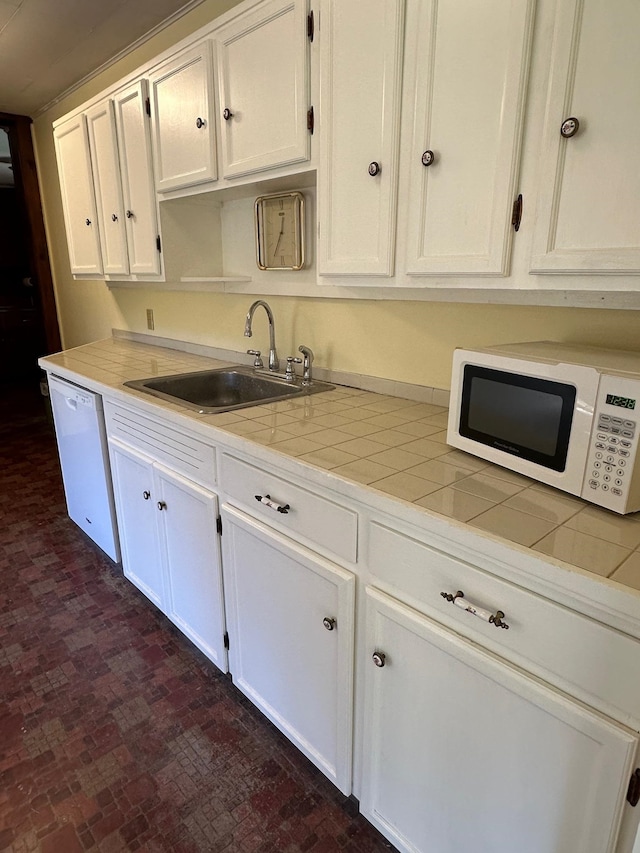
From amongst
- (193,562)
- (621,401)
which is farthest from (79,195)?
(621,401)

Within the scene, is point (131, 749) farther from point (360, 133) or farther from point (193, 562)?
point (360, 133)

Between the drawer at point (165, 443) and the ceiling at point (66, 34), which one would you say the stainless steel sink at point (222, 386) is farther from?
the ceiling at point (66, 34)

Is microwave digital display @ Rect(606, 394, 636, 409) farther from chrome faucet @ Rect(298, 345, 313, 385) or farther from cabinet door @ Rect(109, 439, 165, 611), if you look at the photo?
cabinet door @ Rect(109, 439, 165, 611)

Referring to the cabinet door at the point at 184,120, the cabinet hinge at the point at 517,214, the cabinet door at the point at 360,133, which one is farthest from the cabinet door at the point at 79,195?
the cabinet hinge at the point at 517,214

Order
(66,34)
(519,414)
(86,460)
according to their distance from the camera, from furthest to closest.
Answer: (66,34)
(86,460)
(519,414)

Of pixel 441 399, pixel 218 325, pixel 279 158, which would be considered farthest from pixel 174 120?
pixel 441 399

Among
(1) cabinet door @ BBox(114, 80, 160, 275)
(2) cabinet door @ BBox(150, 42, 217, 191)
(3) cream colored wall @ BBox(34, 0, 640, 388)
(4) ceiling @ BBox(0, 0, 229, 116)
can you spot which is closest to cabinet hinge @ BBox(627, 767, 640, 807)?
(3) cream colored wall @ BBox(34, 0, 640, 388)

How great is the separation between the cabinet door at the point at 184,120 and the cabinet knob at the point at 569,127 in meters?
1.32

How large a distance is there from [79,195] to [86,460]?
156 centimetres

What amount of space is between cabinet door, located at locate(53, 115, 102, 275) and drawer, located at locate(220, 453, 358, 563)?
6.65 ft

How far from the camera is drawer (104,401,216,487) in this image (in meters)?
1.62

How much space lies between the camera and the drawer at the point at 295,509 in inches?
46.4

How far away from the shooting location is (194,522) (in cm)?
172

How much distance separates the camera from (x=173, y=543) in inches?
74.5
